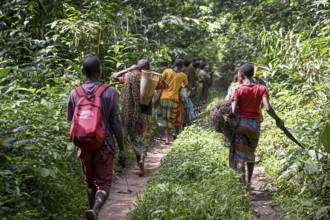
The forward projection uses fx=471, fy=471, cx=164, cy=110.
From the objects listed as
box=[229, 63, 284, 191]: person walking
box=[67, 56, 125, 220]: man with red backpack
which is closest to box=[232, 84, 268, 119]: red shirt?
box=[229, 63, 284, 191]: person walking

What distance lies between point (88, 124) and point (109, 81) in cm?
557

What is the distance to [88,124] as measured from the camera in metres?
4.59

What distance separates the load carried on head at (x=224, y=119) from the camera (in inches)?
260

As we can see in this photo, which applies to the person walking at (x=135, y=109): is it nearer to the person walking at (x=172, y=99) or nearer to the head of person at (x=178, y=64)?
the person walking at (x=172, y=99)

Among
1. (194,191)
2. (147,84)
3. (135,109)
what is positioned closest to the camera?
(194,191)

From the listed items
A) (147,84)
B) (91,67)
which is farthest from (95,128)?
(147,84)

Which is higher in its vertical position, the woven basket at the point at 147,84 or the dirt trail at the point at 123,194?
the woven basket at the point at 147,84

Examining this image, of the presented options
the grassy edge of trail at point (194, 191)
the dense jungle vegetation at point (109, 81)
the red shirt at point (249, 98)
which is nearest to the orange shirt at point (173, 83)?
the dense jungle vegetation at point (109, 81)

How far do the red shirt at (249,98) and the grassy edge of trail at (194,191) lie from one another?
0.84 meters

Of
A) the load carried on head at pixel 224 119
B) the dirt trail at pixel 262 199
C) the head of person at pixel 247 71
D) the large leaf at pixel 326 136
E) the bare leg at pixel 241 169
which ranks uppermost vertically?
the head of person at pixel 247 71

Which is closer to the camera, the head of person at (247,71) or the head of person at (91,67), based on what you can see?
the head of person at (91,67)

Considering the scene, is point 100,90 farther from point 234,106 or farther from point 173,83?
point 173,83

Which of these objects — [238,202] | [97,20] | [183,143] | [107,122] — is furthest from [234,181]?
[97,20]

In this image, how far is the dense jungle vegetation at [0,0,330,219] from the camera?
16.6ft
